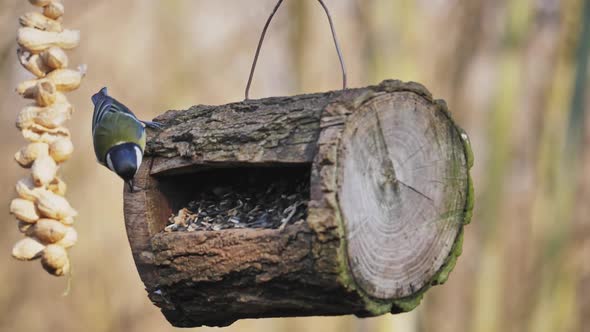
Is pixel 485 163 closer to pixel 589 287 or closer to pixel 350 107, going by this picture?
pixel 589 287

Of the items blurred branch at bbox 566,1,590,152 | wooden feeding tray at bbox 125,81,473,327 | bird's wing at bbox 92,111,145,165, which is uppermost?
blurred branch at bbox 566,1,590,152

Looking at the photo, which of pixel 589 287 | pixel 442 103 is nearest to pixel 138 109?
pixel 442 103

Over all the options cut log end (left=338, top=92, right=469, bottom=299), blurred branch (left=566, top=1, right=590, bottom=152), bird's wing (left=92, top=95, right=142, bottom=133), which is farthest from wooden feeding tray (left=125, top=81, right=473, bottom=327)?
blurred branch (left=566, top=1, right=590, bottom=152)

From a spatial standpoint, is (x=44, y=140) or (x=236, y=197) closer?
(x=236, y=197)

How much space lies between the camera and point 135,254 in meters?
2.54

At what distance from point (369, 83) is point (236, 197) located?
11.2ft

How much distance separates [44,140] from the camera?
2779mm

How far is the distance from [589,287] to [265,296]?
7.86 metres

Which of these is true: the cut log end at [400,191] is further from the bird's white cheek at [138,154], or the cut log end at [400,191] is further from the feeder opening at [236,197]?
the bird's white cheek at [138,154]

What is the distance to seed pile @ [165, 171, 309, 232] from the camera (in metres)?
2.40

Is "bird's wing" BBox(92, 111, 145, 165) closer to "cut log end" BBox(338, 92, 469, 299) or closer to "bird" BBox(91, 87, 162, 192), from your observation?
"bird" BBox(91, 87, 162, 192)

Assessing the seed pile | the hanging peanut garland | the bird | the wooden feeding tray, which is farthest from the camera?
the hanging peanut garland

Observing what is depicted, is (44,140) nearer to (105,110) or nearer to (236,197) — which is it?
(105,110)

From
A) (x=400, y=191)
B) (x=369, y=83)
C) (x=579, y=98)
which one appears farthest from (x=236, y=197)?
(x=579, y=98)
